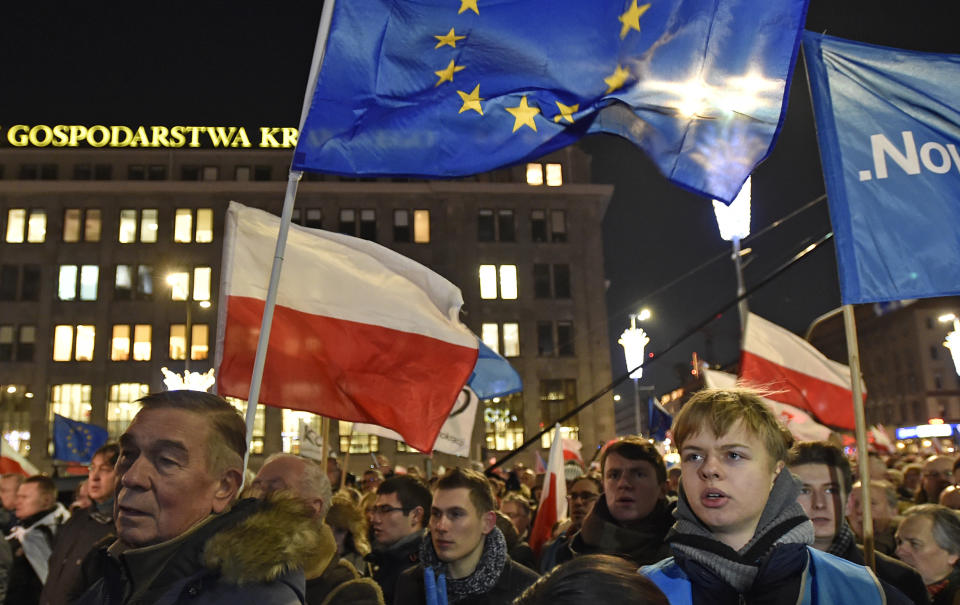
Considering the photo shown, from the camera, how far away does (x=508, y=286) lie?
54.7 metres

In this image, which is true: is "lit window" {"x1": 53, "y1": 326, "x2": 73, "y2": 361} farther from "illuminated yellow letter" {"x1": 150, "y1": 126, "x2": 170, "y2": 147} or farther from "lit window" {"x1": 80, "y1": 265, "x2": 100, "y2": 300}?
"illuminated yellow letter" {"x1": 150, "y1": 126, "x2": 170, "y2": 147}

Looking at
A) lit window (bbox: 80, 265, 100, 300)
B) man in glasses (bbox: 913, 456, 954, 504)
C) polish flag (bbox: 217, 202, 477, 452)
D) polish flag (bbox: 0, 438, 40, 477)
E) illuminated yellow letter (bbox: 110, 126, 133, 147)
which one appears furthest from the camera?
illuminated yellow letter (bbox: 110, 126, 133, 147)

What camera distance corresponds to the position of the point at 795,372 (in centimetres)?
1159

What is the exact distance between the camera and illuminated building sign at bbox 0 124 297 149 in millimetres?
55844

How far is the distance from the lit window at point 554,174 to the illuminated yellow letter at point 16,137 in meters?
33.2

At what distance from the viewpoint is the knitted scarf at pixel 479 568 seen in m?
4.50

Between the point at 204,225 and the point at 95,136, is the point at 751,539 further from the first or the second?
the point at 95,136

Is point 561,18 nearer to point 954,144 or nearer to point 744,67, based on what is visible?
point 744,67

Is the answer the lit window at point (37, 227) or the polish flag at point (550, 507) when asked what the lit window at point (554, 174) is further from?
the polish flag at point (550, 507)

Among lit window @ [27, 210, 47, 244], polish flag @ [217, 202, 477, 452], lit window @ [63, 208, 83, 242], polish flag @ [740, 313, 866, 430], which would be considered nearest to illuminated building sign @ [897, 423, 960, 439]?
polish flag @ [740, 313, 866, 430]

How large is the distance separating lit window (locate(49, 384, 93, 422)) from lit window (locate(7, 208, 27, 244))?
9776 millimetres

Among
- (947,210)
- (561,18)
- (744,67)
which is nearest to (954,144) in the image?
(947,210)

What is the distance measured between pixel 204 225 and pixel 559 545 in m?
52.4

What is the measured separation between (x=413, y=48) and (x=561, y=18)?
0.84 m
